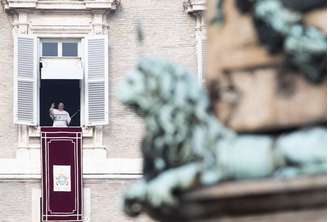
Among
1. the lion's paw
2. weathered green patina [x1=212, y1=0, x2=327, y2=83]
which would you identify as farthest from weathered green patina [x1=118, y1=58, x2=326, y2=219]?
weathered green patina [x1=212, y1=0, x2=327, y2=83]

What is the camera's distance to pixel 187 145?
14.8 feet

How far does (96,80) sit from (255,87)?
27.9 m

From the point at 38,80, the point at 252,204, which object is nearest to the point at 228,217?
the point at 252,204

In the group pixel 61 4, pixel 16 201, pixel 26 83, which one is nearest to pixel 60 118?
pixel 26 83

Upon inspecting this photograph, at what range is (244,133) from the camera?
4.53 metres

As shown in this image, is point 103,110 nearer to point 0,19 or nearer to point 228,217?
point 0,19

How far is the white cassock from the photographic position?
1276 inches

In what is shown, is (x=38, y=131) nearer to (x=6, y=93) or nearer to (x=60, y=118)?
(x=60, y=118)

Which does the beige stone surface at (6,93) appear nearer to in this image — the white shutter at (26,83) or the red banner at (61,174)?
the white shutter at (26,83)

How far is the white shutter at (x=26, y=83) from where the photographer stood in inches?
1264

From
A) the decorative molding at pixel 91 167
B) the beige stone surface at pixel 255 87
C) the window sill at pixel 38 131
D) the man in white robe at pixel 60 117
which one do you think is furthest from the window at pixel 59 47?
the beige stone surface at pixel 255 87

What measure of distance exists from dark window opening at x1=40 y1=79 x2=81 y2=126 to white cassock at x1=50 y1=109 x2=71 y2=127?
24cm

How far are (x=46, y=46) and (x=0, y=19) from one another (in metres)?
1.11

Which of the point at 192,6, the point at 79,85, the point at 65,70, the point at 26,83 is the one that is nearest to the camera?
the point at 65,70
